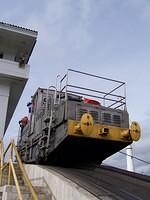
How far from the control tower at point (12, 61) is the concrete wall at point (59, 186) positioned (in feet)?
19.7

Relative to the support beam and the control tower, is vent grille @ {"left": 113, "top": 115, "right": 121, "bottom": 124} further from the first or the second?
the support beam

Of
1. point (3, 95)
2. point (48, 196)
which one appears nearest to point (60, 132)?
point (48, 196)

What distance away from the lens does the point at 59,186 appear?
5.94 metres

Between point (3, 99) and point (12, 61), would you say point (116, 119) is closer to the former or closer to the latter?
point (3, 99)

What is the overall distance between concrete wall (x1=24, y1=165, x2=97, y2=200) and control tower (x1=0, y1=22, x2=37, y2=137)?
5.99 m

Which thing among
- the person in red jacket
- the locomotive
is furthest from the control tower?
the locomotive

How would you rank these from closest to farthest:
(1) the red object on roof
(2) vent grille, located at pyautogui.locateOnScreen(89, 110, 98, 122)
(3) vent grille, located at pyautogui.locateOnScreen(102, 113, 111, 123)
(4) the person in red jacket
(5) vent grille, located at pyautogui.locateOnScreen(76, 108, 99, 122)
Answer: (5) vent grille, located at pyautogui.locateOnScreen(76, 108, 99, 122)
(2) vent grille, located at pyautogui.locateOnScreen(89, 110, 98, 122)
(3) vent grille, located at pyautogui.locateOnScreen(102, 113, 111, 123)
(1) the red object on roof
(4) the person in red jacket

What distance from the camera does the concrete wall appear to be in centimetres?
505

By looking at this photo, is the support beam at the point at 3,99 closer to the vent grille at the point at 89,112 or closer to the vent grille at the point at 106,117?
the vent grille at the point at 89,112

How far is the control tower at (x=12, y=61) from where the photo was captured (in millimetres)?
13523

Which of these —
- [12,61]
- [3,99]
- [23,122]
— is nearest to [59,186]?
[23,122]

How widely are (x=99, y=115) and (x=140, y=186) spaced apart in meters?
2.57

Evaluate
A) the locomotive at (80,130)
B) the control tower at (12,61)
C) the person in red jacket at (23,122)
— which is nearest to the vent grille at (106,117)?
the locomotive at (80,130)

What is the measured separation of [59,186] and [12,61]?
9284mm
